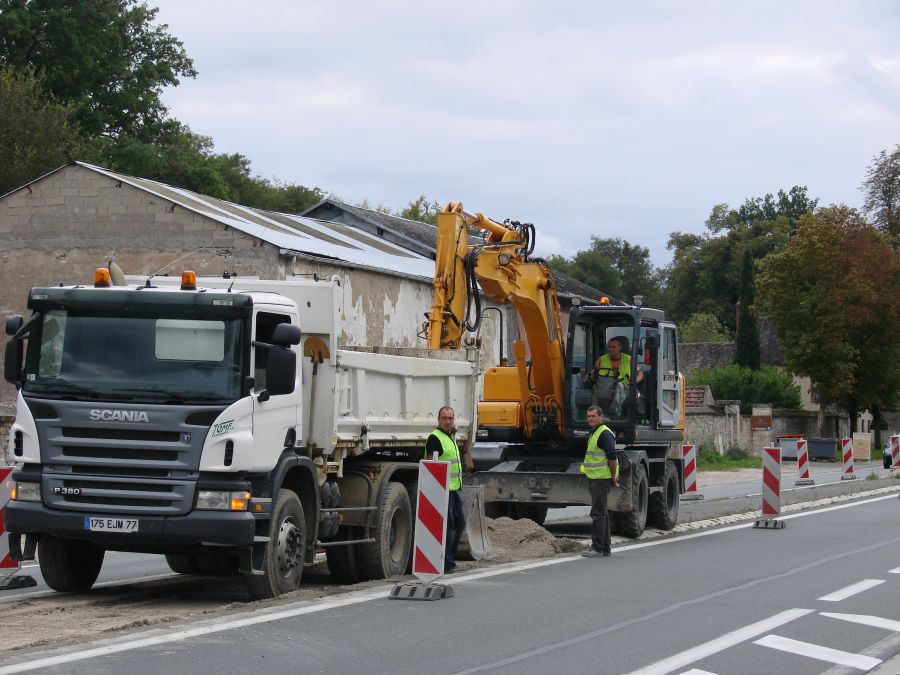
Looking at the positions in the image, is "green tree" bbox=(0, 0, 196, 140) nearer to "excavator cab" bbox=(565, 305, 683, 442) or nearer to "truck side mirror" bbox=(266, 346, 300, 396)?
"excavator cab" bbox=(565, 305, 683, 442)

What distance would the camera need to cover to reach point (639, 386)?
19.0 meters

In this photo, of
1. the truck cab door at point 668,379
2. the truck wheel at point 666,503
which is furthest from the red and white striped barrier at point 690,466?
the truck cab door at point 668,379

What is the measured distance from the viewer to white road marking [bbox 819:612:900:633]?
1032 centimetres

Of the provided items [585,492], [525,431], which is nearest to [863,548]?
[585,492]

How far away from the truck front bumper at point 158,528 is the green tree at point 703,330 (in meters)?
83.2

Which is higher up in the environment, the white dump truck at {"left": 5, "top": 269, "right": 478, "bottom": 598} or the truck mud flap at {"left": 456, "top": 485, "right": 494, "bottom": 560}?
the white dump truck at {"left": 5, "top": 269, "right": 478, "bottom": 598}

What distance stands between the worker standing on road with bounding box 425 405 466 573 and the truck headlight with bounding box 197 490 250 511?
3.21 m

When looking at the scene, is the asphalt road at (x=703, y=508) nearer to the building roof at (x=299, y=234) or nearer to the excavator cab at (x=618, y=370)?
the excavator cab at (x=618, y=370)

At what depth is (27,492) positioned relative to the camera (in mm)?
10727

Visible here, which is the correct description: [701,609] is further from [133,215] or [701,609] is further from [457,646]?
[133,215]

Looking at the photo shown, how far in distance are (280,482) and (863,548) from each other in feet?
29.4

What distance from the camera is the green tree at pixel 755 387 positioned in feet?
212

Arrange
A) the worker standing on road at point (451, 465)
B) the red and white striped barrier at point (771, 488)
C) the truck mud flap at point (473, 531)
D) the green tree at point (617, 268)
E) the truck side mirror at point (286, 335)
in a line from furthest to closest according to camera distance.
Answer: the green tree at point (617, 268) → the red and white striped barrier at point (771, 488) → the truck mud flap at point (473, 531) → the worker standing on road at point (451, 465) → the truck side mirror at point (286, 335)

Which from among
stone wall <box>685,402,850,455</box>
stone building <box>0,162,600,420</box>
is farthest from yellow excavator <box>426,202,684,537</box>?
stone wall <box>685,402,850,455</box>
